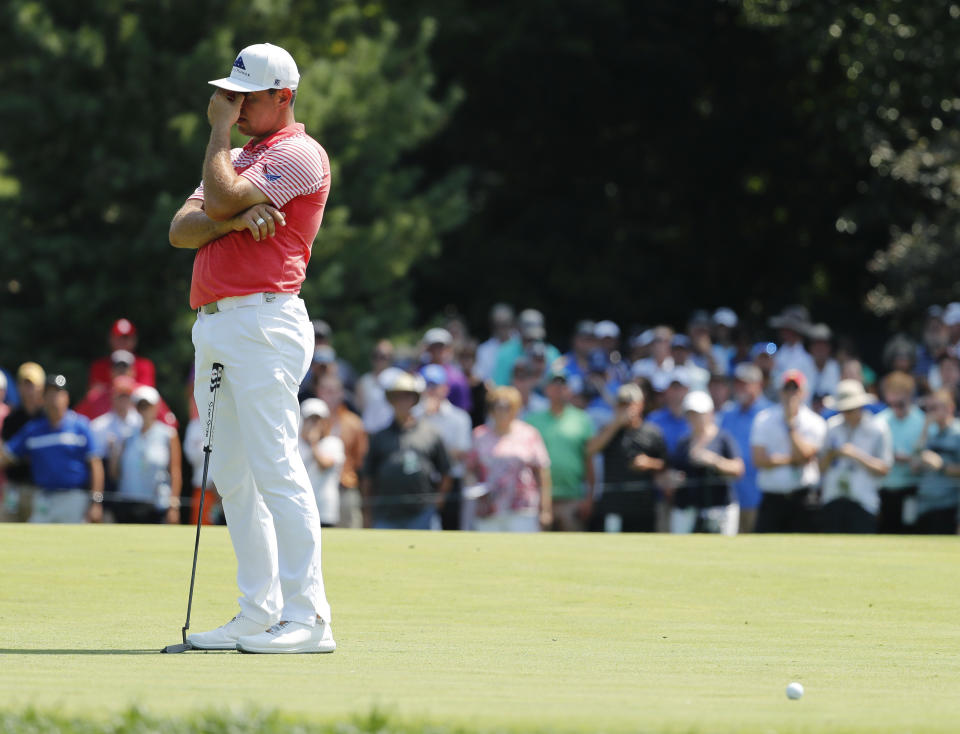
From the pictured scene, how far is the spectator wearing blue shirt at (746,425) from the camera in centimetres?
1480

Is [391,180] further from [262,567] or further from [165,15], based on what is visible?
[262,567]

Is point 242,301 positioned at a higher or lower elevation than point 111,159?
lower

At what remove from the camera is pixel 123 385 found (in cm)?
1517

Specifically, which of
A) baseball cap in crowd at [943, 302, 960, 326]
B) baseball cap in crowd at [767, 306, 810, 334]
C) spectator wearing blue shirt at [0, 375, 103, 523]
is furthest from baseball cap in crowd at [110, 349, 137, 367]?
baseball cap in crowd at [943, 302, 960, 326]

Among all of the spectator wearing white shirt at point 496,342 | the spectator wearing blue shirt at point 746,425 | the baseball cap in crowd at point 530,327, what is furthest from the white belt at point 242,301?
the spectator wearing white shirt at point 496,342

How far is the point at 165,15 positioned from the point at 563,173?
472 inches

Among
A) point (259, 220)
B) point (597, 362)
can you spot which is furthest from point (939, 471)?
point (259, 220)

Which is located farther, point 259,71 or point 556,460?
point 556,460

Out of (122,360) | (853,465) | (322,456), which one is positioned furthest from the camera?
(122,360)

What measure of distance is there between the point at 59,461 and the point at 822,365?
26.2 feet

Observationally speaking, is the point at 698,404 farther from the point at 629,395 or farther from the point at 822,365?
the point at 822,365

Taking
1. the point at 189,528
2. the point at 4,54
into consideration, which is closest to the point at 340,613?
the point at 189,528

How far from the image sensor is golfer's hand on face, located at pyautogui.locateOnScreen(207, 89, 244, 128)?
253 inches

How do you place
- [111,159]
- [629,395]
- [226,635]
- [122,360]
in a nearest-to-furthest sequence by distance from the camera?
[226,635] < [629,395] < [122,360] < [111,159]
